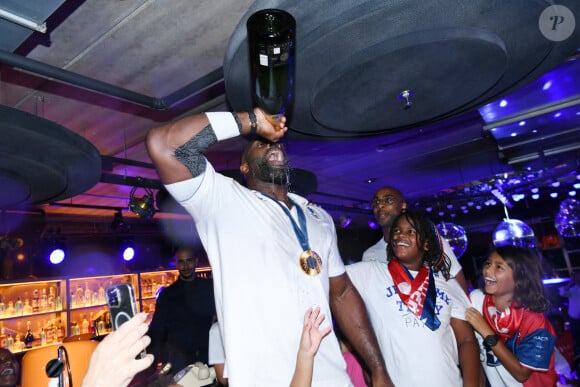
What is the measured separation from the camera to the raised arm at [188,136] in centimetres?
151

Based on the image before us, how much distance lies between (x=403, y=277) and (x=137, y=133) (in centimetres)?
341

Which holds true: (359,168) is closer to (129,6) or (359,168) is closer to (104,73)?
(104,73)

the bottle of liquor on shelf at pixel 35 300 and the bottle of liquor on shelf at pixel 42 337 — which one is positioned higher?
the bottle of liquor on shelf at pixel 35 300

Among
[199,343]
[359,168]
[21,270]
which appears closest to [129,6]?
[199,343]

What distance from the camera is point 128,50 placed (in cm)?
301

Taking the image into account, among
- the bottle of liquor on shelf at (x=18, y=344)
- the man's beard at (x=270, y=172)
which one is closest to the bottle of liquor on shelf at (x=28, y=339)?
the bottle of liquor on shelf at (x=18, y=344)

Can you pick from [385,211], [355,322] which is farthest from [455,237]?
[355,322]

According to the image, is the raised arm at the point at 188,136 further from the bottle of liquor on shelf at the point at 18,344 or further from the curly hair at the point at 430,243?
the bottle of liquor on shelf at the point at 18,344

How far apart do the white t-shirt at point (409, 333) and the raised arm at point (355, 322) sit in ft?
1.21

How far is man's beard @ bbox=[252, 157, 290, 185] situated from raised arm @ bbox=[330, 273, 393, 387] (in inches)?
22.1

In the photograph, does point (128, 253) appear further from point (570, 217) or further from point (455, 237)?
point (570, 217)

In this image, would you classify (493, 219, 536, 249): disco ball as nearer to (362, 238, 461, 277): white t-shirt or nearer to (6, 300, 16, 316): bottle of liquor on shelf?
(362, 238, 461, 277): white t-shirt

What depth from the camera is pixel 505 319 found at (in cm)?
264

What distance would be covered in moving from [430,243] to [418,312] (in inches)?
22.8
